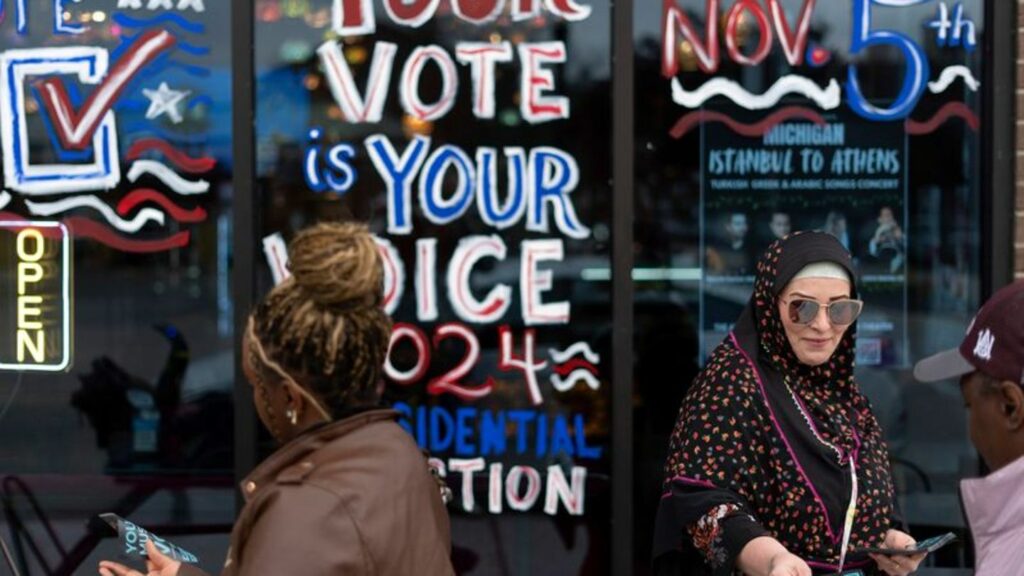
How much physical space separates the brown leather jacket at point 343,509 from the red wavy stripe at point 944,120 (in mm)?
3366

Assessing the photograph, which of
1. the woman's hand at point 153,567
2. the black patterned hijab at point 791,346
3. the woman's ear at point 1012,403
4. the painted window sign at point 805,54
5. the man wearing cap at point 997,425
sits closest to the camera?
the man wearing cap at point 997,425

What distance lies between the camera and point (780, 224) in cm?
517

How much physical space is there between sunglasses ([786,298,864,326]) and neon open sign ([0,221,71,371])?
2.90 meters

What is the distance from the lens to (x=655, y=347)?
16.9ft

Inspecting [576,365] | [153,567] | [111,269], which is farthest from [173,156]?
[153,567]

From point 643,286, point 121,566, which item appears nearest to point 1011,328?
point 121,566

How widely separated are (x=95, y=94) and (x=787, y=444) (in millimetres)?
3012

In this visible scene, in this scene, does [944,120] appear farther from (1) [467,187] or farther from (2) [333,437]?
(2) [333,437]

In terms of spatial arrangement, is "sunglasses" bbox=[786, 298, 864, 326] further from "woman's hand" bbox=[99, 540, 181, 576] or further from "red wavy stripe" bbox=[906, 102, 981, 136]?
"red wavy stripe" bbox=[906, 102, 981, 136]

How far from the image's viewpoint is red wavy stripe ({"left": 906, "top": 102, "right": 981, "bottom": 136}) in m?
5.12

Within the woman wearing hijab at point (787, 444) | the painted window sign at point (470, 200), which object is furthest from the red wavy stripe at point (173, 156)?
the woman wearing hijab at point (787, 444)

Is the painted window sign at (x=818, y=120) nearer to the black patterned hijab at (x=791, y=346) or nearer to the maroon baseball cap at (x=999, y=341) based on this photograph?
the black patterned hijab at (x=791, y=346)

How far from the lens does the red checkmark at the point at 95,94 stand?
5.12 metres

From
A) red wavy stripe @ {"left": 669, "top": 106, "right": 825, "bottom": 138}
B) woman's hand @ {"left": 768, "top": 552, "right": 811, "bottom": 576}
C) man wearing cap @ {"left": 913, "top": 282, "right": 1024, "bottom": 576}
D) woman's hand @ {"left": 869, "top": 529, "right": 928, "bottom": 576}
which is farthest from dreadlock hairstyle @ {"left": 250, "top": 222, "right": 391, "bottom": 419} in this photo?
red wavy stripe @ {"left": 669, "top": 106, "right": 825, "bottom": 138}
